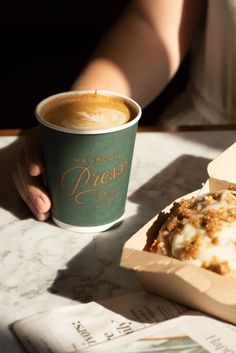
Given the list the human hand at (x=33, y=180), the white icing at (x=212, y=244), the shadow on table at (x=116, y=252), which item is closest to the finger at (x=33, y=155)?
the human hand at (x=33, y=180)

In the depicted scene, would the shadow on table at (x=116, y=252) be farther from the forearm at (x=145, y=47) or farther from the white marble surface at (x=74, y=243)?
the forearm at (x=145, y=47)

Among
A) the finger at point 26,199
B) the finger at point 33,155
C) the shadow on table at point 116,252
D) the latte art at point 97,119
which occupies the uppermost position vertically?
the latte art at point 97,119

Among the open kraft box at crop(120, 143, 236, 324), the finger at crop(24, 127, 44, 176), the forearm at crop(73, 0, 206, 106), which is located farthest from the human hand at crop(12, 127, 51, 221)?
the forearm at crop(73, 0, 206, 106)

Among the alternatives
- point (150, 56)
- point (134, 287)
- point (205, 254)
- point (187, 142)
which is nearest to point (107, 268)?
point (134, 287)

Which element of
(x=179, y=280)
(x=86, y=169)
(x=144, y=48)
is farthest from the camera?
(x=144, y=48)

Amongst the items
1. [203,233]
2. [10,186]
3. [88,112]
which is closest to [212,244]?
[203,233]

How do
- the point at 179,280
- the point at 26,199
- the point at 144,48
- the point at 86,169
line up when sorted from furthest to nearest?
the point at 144,48 < the point at 26,199 < the point at 86,169 < the point at 179,280

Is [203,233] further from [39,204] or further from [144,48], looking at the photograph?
[144,48]
